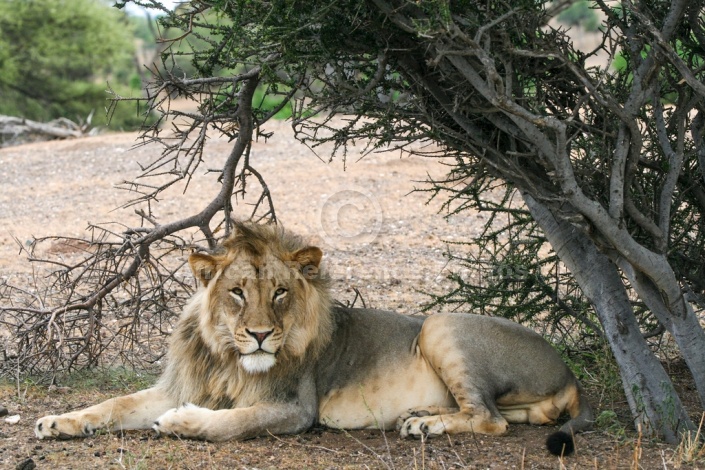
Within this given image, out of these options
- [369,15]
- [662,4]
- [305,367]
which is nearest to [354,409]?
[305,367]

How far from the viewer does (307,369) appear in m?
5.38

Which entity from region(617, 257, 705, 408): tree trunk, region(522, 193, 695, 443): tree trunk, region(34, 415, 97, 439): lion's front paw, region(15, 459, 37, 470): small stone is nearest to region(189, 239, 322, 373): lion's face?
region(34, 415, 97, 439): lion's front paw

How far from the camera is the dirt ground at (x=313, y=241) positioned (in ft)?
15.5

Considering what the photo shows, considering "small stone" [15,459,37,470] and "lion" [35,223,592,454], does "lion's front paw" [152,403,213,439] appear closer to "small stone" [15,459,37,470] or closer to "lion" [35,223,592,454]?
"lion" [35,223,592,454]

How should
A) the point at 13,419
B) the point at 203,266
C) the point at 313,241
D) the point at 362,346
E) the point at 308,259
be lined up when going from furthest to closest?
the point at 313,241 < the point at 362,346 < the point at 13,419 < the point at 308,259 < the point at 203,266

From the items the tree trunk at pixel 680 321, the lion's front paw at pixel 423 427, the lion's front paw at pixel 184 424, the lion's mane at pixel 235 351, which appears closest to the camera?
the tree trunk at pixel 680 321

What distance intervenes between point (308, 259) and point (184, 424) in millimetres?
1103

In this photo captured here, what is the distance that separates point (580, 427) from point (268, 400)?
168 centimetres

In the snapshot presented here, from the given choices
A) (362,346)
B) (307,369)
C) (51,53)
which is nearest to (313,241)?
(362,346)

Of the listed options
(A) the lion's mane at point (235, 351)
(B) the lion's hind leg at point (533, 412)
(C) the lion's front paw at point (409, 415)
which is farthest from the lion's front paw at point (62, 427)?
(B) the lion's hind leg at point (533, 412)

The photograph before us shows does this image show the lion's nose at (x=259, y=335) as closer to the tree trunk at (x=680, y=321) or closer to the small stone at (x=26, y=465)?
the small stone at (x=26, y=465)

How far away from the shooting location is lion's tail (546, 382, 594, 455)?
15.1 feet

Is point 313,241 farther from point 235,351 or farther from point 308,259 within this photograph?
point 235,351

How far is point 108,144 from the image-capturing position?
63.2 feet
